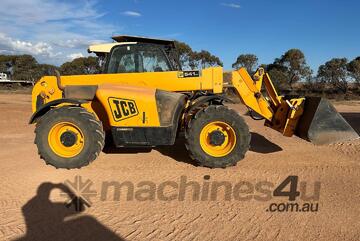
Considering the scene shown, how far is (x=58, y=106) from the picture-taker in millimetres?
7676

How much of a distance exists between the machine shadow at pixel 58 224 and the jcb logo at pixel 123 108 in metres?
2.09

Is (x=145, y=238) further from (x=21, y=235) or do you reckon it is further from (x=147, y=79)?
(x=147, y=79)

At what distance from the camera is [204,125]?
7.15 metres

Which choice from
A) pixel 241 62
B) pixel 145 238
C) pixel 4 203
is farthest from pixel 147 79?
pixel 241 62

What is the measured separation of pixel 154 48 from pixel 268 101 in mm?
2594

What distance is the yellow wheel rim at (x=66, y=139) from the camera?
729 centimetres

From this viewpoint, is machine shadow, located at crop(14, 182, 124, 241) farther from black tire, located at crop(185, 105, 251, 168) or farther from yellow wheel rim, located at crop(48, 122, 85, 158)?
black tire, located at crop(185, 105, 251, 168)

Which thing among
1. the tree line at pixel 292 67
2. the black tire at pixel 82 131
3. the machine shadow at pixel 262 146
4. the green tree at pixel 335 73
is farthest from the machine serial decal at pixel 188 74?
the green tree at pixel 335 73

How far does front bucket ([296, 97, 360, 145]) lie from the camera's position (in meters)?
7.31

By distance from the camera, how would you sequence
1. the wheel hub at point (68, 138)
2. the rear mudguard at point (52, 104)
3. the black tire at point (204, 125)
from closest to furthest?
1. the black tire at point (204, 125)
2. the wheel hub at point (68, 138)
3. the rear mudguard at point (52, 104)

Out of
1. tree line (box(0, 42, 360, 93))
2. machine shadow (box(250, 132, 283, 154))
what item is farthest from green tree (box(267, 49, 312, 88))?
machine shadow (box(250, 132, 283, 154))

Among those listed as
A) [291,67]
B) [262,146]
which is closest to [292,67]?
[291,67]

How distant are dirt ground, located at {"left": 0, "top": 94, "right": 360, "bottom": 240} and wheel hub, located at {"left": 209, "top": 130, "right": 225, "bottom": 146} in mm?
519

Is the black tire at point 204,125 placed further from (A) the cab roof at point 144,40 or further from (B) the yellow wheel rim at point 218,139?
(A) the cab roof at point 144,40
